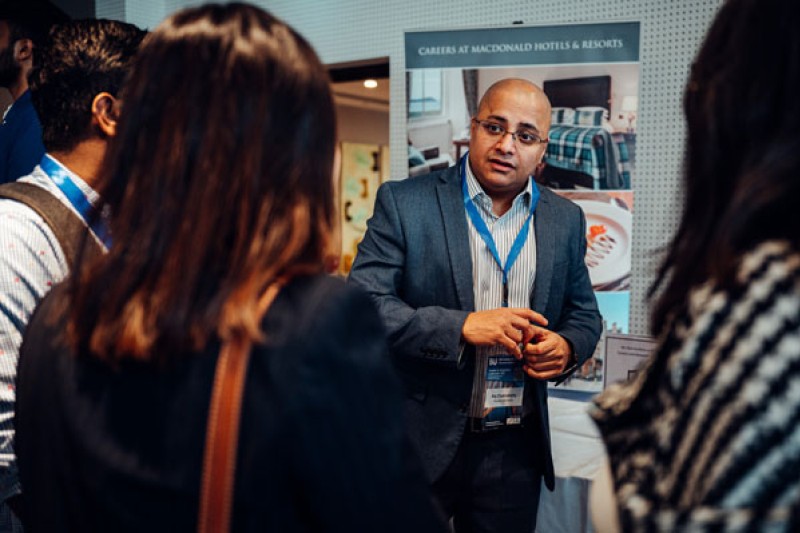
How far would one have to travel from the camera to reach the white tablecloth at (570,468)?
2.60 metres

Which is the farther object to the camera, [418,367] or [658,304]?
[418,367]

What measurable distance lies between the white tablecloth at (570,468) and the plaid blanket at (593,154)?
0.94 metres

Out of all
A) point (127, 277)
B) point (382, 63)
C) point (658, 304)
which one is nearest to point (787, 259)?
point (658, 304)

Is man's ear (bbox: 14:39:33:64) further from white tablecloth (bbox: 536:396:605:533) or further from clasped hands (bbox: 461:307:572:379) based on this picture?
white tablecloth (bbox: 536:396:605:533)

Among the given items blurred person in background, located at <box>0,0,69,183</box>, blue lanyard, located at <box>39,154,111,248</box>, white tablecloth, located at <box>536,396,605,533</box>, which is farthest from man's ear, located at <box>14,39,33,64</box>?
white tablecloth, located at <box>536,396,605,533</box>

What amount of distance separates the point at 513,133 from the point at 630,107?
73 centimetres

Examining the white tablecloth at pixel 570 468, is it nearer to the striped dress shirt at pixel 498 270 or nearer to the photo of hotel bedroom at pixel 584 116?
the striped dress shirt at pixel 498 270

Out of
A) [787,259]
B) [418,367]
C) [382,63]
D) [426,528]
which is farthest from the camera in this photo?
[382,63]

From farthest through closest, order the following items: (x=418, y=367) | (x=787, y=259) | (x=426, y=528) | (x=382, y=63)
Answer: (x=382, y=63), (x=418, y=367), (x=426, y=528), (x=787, y=259)

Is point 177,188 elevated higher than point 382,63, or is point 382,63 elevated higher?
point 382,63

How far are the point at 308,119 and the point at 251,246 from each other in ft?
0.55

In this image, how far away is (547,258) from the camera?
221 cm

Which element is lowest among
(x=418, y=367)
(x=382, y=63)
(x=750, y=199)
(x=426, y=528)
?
(x=418, y=367)

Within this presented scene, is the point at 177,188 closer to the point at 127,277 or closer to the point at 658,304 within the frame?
the point at 127,277
